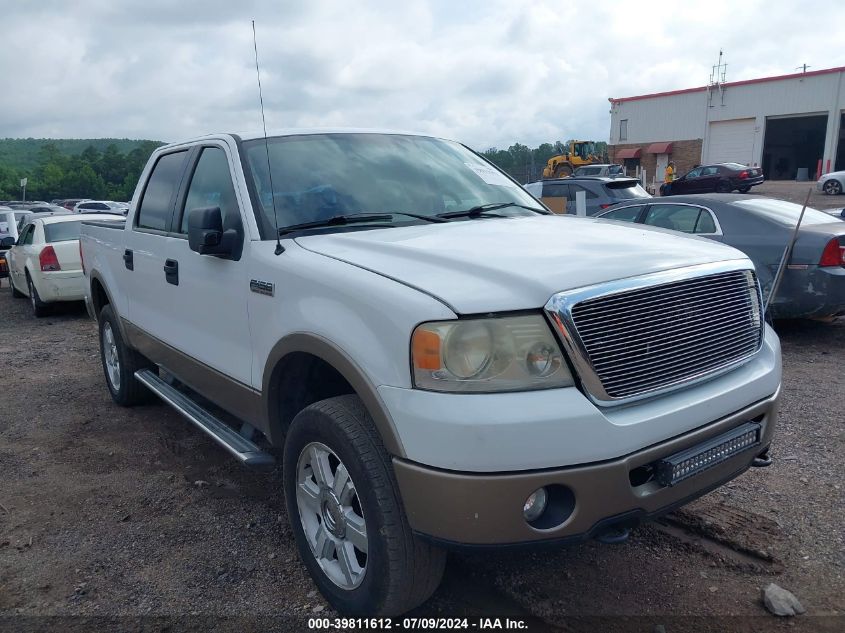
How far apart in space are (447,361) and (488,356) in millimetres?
132

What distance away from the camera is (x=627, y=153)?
50000 millimetres

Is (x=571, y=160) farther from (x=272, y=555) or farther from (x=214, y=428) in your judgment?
(x=272, y=555)

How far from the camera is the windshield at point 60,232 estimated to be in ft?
34.3

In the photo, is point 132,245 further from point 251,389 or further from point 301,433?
point 301,433

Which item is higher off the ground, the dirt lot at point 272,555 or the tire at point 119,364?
the tire at point 119,364

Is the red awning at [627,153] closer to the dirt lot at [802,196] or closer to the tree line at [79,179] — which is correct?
the dirt lot at [802,196]

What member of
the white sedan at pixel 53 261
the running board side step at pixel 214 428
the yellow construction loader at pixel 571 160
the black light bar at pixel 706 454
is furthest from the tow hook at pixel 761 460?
the yellow construction loader at pixel 571 160

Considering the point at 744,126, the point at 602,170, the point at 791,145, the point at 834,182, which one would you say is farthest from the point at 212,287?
the point at 791,145

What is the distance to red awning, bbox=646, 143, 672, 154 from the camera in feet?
156

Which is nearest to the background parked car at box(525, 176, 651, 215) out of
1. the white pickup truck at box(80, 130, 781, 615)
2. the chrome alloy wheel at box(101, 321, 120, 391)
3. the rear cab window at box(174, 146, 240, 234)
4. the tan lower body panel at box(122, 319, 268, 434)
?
the chrome alloy wheel at box(101, 321, 120, 391)

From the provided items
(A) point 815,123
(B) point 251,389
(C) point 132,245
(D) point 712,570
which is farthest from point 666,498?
(A) point 815,123

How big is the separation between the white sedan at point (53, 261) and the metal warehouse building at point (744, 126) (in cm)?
4199

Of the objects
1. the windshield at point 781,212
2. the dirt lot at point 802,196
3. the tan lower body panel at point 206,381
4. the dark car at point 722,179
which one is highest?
the windshield at point 781,212

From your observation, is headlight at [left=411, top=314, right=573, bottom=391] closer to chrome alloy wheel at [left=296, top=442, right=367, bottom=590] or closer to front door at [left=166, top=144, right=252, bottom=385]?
chrome alloy wheel at [left=296, top=442, right=367, bottom=590]
